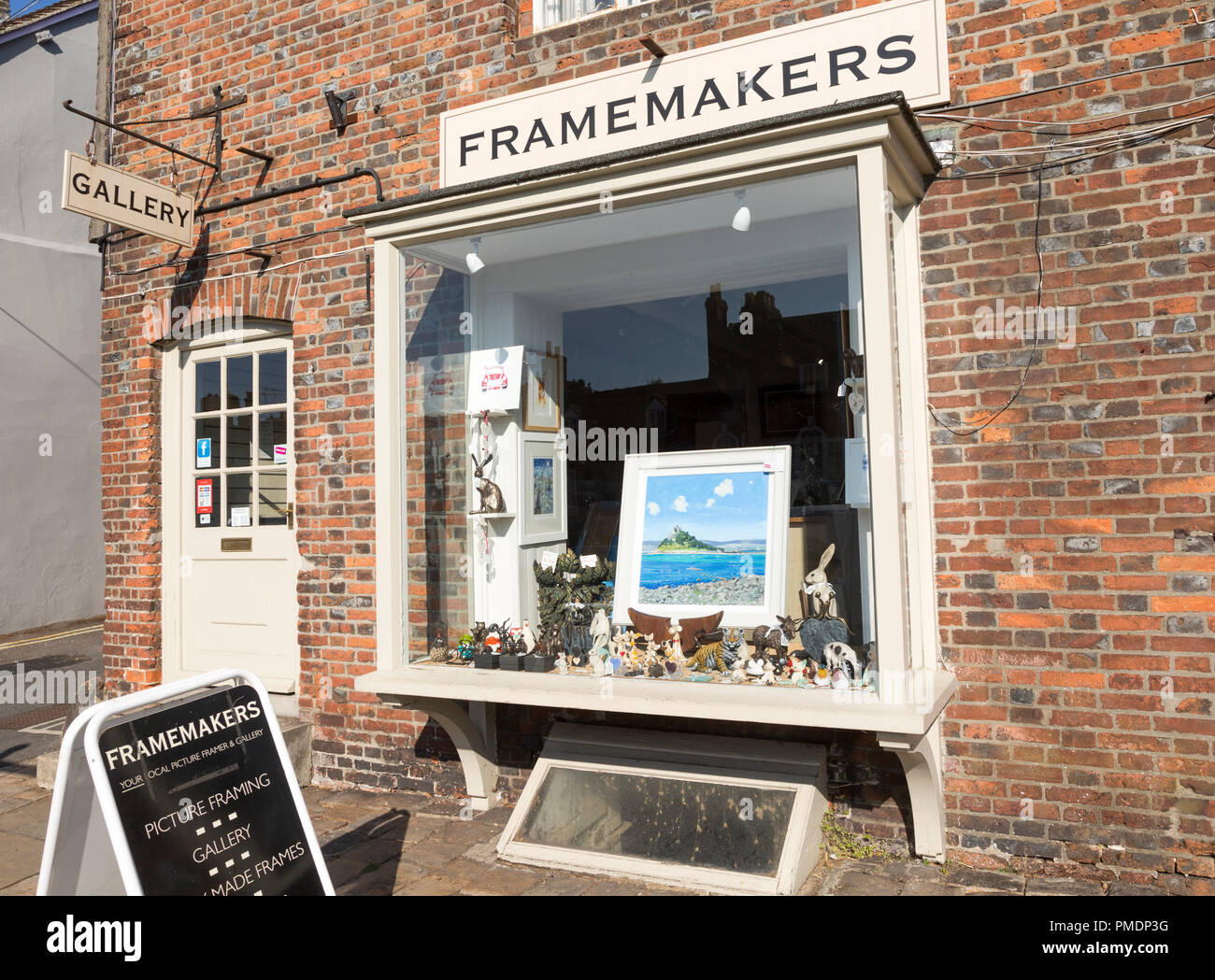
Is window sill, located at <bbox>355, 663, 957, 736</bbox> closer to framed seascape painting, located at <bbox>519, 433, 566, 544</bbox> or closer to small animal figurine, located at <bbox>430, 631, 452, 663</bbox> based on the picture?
small animal figurine, located at <bbox>430, 631, 452, 663</bbox>

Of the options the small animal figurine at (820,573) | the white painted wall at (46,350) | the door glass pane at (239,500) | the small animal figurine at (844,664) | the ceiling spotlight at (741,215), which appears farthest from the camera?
the white painted wall at (46,350)

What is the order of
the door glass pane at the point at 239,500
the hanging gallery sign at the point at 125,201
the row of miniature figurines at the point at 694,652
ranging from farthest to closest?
the door glass pane at the point at 239,500, the hanging gallery sign at the point at 125,201, the row of miniature figurines at the point at 694,652

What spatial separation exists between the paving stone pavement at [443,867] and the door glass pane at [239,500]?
184cm

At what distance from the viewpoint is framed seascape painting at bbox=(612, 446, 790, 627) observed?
422 cm

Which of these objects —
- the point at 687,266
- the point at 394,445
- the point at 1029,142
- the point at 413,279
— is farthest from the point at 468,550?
the point at 1029,142

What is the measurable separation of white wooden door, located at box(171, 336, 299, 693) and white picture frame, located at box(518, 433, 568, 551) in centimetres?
164

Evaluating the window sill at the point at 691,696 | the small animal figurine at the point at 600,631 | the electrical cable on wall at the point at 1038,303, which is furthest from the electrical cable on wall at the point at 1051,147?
the small animal figurine at the point at 600,631

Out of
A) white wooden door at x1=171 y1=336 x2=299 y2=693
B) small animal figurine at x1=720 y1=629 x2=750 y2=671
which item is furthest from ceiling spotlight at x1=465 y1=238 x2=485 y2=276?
small animal figurine at x1=720 y1=629 x2=750 y2=671

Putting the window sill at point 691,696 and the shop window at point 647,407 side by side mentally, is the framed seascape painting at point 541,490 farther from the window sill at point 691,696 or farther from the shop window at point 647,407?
the window sill at point 691,696

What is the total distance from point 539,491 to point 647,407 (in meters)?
0.77

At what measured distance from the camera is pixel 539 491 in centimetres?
493

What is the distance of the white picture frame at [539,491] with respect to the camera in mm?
4883

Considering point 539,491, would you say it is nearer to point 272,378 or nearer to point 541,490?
point 541,490

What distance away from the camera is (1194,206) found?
138 inches
